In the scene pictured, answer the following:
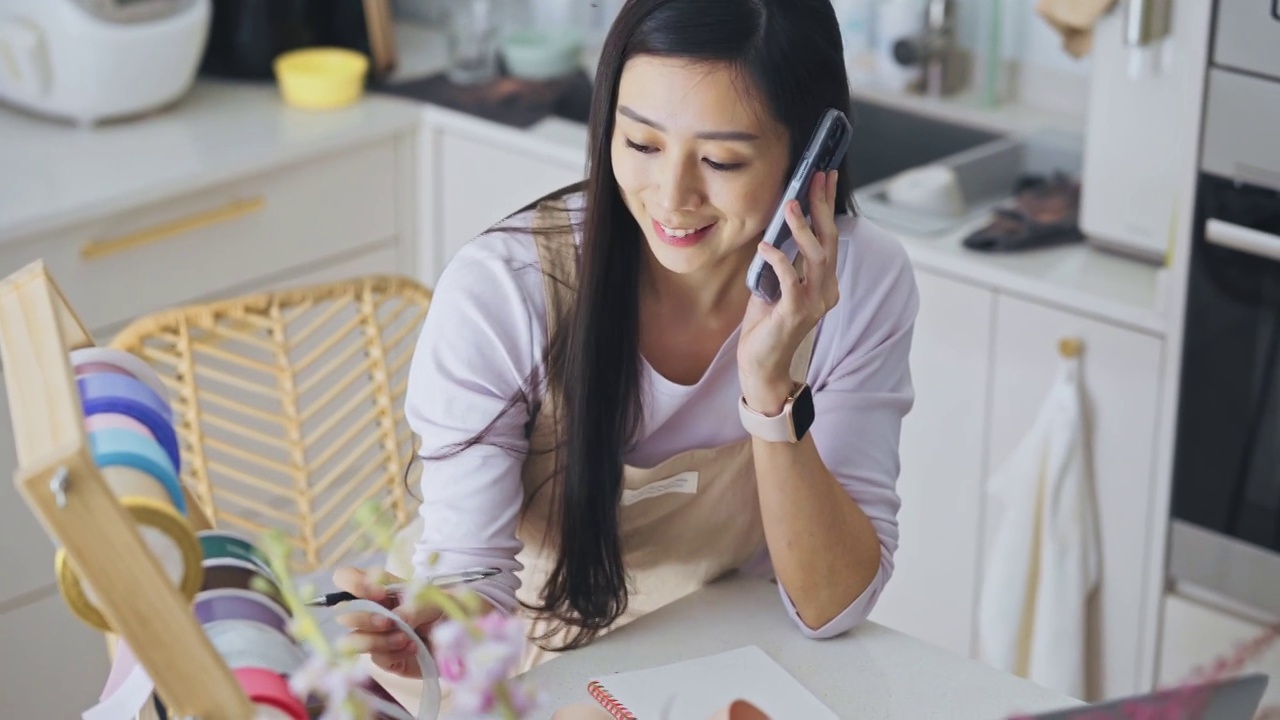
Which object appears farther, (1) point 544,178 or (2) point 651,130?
(1) point 544,178

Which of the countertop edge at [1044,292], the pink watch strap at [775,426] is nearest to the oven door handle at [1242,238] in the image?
the countertop edge at [1044,292]

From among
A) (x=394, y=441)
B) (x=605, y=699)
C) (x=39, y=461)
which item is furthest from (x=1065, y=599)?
(x=39, y=461)

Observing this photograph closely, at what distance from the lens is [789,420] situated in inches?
52.3

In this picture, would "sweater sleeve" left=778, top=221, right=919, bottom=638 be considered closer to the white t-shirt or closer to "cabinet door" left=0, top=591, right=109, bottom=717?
the white t-shirt

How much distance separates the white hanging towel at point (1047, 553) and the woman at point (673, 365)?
1.88 feet

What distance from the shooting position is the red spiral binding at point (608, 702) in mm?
1155

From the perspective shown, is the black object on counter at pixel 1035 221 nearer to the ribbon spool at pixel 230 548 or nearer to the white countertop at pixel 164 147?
the white countertop at pixel 164 147

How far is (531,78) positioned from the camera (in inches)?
105

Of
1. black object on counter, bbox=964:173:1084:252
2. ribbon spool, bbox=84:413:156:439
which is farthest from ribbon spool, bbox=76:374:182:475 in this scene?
black object on counter, bbox=964:173:1084:252

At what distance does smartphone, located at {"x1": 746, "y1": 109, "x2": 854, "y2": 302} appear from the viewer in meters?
1.31

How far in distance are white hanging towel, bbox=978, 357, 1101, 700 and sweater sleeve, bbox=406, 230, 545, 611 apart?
840 mm

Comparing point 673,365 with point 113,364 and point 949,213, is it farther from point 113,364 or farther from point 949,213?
point 949,213

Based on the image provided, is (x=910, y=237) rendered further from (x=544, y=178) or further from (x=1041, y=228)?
(x=544, y=178)

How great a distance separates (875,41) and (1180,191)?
0.76 meters
